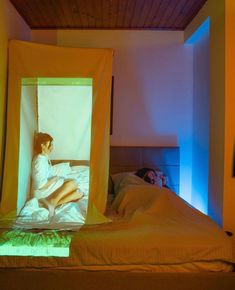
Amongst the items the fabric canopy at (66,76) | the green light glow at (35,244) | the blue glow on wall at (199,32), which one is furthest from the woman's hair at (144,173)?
the blue glow on wall at (199,32)

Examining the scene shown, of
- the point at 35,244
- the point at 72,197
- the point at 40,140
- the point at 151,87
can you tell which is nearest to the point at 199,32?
the point at 151,87

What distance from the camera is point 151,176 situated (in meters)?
3.22

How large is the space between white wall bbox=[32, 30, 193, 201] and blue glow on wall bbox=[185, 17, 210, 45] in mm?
171

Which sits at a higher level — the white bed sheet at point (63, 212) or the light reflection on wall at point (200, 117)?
the light reflection on wall at point (200, 117)

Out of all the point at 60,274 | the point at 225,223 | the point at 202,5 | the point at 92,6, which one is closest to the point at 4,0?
the point at 92,6

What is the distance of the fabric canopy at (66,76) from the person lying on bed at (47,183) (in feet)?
0.53

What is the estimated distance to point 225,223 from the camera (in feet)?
7.64

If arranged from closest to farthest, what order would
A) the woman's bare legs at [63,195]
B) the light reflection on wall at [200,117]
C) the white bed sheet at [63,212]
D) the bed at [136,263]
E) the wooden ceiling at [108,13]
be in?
the bed at [136,263], the white bed sheet at [63,212], the woman's bare legs at [63,195], the wooden ceiling at [108,13], the light reflection on wall at [200,117]

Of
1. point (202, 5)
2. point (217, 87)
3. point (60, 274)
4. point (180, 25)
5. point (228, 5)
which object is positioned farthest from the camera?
point (180, 25)

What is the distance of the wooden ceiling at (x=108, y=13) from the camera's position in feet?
9.29

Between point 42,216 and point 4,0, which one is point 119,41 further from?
point 42,216

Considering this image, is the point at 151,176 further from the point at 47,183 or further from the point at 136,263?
the point at 136,263

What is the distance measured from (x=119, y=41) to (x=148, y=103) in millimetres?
847

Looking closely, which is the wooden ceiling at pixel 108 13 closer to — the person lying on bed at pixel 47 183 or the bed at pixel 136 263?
the person lying on bed at pixel 47 183
